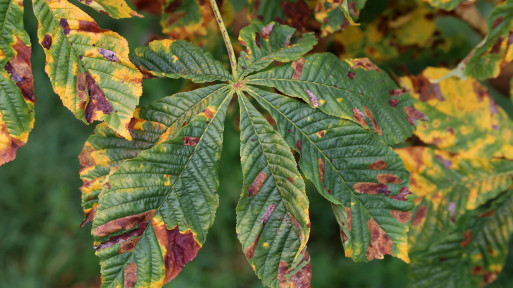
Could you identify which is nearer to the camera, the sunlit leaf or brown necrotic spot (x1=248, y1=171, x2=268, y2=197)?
brown necrotic spot (x1=248, y1=171, x2=268, y2=197)

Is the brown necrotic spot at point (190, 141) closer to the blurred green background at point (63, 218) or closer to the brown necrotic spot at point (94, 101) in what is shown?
the brown necrotic spot at point (94, 101)

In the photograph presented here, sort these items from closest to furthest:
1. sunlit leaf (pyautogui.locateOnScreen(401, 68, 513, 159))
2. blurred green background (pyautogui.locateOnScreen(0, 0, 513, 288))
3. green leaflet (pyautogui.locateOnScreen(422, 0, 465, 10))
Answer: green leaflet (pyautogui.locateOnScreen(422, 0, 465, 10)) < sunlit leaf (pyautogui.locateOnScreen(401, 68, 513, 159)) < blurred green background (pyautogui.locateOnScreen(0, 0, 513, 288))

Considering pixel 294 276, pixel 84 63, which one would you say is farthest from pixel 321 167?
pixel 84 63

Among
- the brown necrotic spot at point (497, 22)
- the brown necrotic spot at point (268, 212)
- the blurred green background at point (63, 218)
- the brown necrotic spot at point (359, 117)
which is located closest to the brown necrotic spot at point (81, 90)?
the brown necrotic spot at point (268, 212)

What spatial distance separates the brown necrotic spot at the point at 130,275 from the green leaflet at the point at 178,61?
0.31 m

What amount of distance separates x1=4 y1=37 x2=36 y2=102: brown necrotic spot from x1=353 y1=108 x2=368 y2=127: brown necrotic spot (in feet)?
1.68

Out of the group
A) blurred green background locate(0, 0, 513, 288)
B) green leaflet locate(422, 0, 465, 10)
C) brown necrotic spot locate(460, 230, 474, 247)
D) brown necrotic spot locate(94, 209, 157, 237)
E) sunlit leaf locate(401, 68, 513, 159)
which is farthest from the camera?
blurred green background locate(0, 0, 513, 288)

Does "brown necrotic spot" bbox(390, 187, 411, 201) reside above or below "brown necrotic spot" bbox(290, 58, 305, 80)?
below

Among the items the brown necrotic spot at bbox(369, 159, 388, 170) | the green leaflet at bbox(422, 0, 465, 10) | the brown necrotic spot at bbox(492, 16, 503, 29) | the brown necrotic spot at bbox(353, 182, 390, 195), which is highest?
the green leaflet at bbox(422, 0, 465, 10)

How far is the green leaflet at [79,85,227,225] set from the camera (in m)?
0.73

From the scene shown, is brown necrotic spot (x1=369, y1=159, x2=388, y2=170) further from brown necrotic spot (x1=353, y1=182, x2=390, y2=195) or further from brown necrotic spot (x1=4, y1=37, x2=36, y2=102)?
brown necrotic spot (x1=4, y1=37, x2=36, y2=102)

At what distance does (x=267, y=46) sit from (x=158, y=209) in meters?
0.34

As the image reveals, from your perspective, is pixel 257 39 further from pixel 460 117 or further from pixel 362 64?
pixel 460 117

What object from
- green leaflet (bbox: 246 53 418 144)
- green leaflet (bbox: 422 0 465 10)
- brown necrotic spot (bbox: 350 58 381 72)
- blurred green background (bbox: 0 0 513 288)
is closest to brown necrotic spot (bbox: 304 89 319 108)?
green leaflet (bbox: 246 53 418 144)
